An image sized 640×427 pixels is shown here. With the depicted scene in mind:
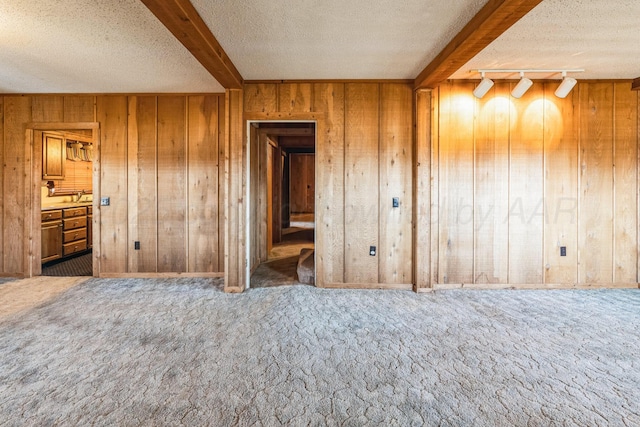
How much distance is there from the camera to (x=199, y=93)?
4.15 metres

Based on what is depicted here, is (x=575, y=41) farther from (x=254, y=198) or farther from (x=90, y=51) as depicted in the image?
(x=90, y=51)

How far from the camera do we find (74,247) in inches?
206

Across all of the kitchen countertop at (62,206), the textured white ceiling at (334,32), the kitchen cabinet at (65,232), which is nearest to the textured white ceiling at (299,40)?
the textured white ceiling at (334,32)

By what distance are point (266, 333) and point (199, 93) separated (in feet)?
10.6

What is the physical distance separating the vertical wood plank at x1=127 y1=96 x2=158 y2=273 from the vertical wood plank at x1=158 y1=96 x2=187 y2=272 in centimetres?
8

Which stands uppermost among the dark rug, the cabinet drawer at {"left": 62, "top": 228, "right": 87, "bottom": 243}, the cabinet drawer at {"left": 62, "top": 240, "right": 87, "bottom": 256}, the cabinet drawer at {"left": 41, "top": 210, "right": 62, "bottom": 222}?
the cabinet drawer at {"left": 41, "top": 210, "right": 62, "bottom": 222}

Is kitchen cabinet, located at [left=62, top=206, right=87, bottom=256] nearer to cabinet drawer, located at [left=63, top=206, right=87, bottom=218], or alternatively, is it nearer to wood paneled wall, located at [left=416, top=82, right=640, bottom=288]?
cabinet drawer, located at [left=63, top=206, right=87, bottom=218]

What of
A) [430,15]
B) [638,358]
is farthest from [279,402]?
[430,15]

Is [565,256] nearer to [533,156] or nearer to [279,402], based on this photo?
[533,156]

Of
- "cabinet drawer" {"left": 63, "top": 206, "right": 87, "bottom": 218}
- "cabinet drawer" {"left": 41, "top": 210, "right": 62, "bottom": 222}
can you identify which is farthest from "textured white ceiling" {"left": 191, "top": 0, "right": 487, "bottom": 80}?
"cabinet drawer" {"left": 63, "top": 206, "right": 87, "bottom": 218}

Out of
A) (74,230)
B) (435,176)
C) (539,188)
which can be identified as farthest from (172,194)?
(539,188)

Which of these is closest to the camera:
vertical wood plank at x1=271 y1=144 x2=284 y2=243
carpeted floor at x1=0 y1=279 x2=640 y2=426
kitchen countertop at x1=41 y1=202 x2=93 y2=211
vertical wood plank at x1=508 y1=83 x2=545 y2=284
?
carpeted floor at x1=0 y1=279 x2=640 y2=426

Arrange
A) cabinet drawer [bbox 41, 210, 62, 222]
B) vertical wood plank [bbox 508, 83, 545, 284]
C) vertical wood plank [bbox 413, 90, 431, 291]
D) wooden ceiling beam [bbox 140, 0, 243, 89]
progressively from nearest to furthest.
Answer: wooden ceiling beam [bbox 140, 0, 243, 89]
vertical wood plank [bbox 413, 90, 431, 291]
vertical wood plank [bbox 508, 83, 545, 284]
cabinet drawer [bbox 41, 210, 62, 222]

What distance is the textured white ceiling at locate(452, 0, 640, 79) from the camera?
2.25 m
